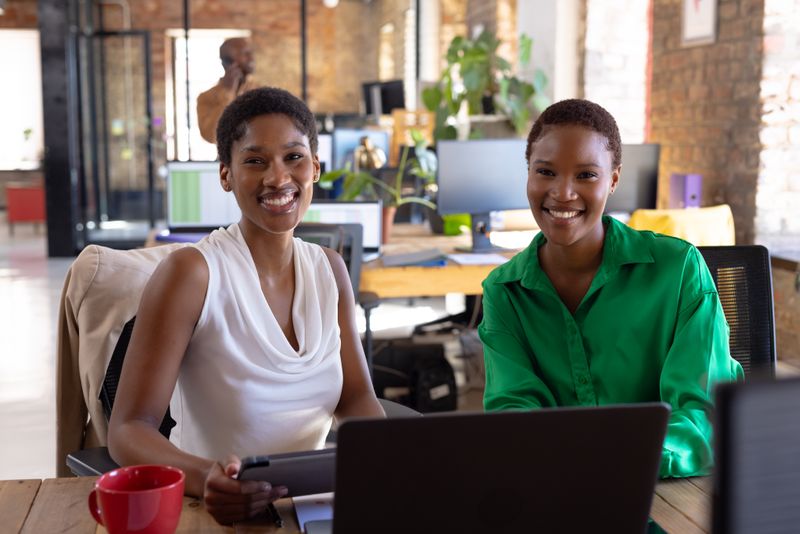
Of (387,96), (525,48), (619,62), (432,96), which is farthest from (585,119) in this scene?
(387,96)

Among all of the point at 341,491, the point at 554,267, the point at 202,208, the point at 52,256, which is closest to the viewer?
the point at 341,491

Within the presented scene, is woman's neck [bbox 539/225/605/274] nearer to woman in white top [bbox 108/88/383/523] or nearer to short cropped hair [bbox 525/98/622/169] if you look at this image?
short cropped hair [bbox 525/98/622/169]

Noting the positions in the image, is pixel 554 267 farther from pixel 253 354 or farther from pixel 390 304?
pixel 390 304

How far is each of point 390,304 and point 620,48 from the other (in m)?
2.44

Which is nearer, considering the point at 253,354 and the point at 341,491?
the point at 341,491

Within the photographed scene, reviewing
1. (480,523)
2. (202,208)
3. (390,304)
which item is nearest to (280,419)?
(480,523)

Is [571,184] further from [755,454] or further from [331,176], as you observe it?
[331,176]

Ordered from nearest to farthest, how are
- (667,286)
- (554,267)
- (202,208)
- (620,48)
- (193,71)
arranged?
(667,286), (554,267), (202,208), (620,48), (193,71)

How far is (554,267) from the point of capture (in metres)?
1.75

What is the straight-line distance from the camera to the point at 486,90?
733 centimetres

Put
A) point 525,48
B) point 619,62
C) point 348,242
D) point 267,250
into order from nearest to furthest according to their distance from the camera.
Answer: point 267,250, point 348,242, point 619,62, point 525,48

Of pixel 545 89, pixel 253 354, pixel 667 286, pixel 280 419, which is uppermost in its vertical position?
pixel 545 89

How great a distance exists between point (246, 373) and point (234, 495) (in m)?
0.46

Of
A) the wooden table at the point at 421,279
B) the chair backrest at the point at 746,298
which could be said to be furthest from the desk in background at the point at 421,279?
the chair backrest at the point at 746,298
